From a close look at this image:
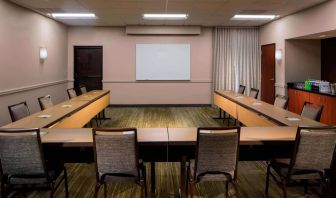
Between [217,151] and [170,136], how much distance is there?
553mm

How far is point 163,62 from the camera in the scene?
10.4 m

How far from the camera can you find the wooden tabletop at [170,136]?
2.94 metres

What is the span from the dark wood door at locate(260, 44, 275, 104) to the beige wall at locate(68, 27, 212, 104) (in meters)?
1.63

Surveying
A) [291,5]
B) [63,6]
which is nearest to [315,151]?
[291,5]

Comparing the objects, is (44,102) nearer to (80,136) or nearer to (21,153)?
(80,136)

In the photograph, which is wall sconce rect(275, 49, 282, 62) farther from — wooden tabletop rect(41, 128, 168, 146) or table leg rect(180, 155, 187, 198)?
table leg rect(180, 155, 187, 198)

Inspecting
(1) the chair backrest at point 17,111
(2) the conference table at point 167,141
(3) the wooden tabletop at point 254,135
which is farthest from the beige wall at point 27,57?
(3) the wooden tabletop at point 254,135

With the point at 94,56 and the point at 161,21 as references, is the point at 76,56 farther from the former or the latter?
the point at 161,21

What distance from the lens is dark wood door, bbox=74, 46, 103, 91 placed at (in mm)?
10188

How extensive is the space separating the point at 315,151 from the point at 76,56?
341 inches

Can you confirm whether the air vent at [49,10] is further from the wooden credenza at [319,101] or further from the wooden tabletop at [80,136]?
the wooden credenza at [319,101]

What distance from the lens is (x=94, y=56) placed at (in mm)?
10203

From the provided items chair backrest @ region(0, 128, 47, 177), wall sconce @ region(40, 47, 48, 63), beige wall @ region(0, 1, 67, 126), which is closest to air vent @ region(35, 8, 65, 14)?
beige wall @ region(0, 1, 67, 126)

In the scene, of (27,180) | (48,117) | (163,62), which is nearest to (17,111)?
(48,117)
